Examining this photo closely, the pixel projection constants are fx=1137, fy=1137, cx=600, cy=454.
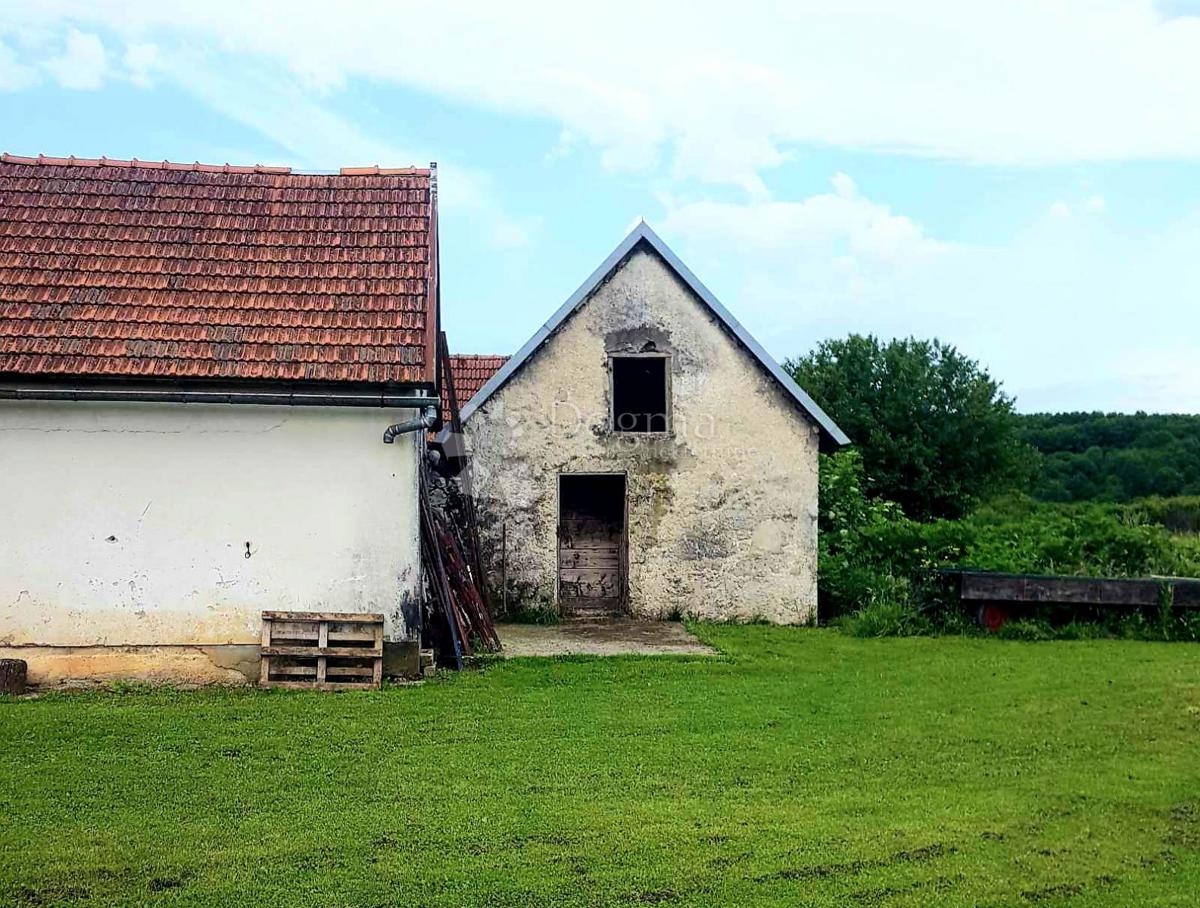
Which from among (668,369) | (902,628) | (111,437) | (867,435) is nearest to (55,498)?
(111,437)

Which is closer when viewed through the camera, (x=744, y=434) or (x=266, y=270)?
(x=266, y=270)

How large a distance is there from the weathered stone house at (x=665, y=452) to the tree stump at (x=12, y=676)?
7491mm

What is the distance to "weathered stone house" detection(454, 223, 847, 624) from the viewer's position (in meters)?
17.1

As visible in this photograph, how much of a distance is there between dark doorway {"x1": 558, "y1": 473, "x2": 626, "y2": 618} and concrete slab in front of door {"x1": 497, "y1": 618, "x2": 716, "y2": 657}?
3.81ft

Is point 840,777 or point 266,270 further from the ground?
point 266,270

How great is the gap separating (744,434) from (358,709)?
883 cm

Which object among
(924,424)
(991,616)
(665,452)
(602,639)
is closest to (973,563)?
(991,616)

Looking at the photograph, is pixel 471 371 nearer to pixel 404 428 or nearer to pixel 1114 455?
pixel 404 428

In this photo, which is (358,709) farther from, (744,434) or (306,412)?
(744,434)

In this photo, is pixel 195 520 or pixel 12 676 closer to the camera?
pixel 12 676

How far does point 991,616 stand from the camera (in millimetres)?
15602

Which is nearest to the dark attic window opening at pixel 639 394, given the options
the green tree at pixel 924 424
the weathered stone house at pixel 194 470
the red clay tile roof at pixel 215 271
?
the red clay tile roof at pixel 215 271

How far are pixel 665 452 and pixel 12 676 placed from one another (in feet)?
31.4

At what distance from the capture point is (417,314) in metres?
12.1
